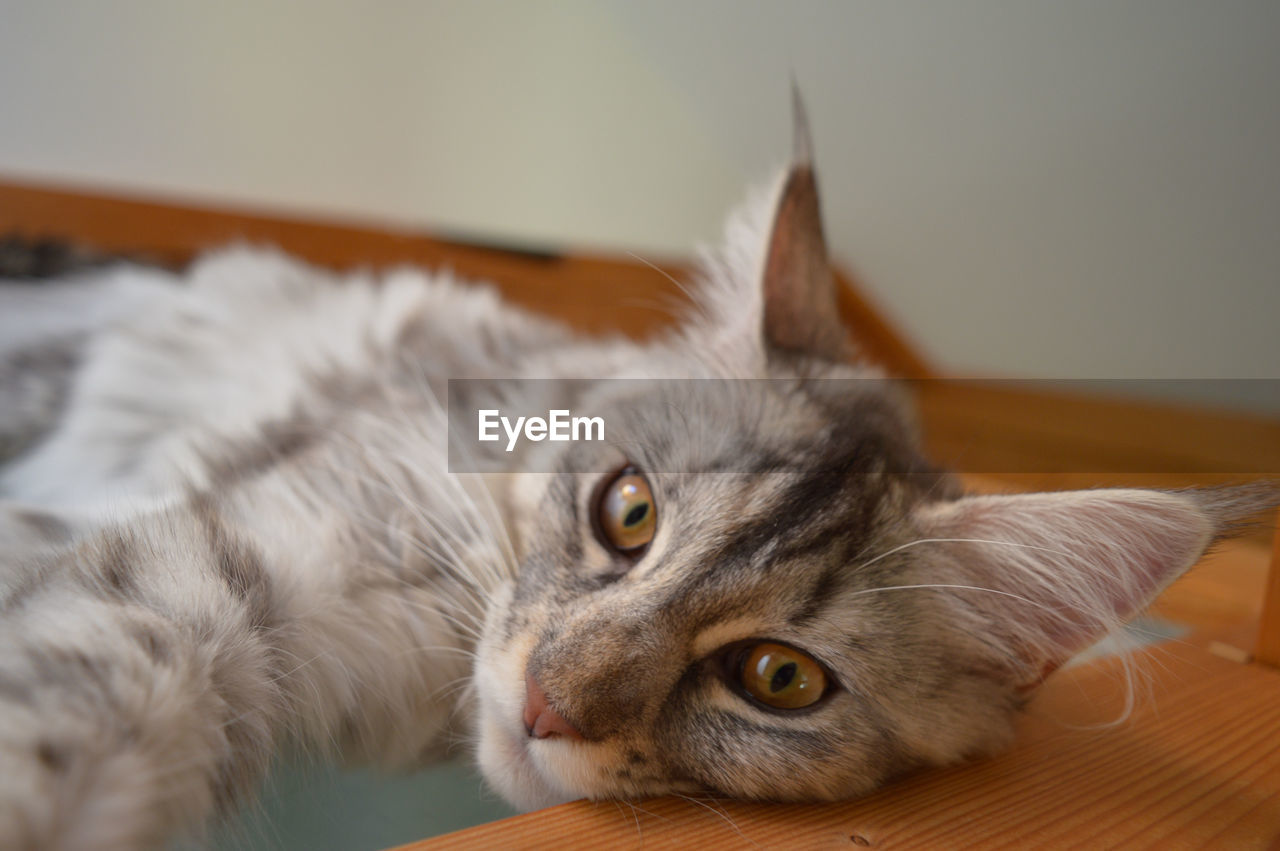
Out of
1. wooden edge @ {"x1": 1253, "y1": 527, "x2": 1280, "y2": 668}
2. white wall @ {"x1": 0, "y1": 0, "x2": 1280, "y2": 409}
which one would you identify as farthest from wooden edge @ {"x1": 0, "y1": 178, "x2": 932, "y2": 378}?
wooden edge @ {"x1": 1253, "y1": 527, "x2": 1280, "y2": 668}

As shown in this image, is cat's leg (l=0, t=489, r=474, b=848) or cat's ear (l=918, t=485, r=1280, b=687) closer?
cat's leg (l=0, t=489, r=474, b=848)

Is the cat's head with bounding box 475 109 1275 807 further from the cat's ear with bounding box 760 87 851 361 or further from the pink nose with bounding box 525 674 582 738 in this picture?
the cat's ear with bounding box 760 87 851 361

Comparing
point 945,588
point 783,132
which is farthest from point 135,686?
point 783,132

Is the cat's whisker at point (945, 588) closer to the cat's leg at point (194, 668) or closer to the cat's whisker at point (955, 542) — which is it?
the cat's whisker at point (955, 542)

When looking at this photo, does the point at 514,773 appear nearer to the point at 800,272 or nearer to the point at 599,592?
the point at 599,592

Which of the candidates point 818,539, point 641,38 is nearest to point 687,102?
point 641,38

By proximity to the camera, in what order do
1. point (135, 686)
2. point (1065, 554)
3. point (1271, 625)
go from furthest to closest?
point (1271, 625) → point (1065, 554) → point (135, 686)

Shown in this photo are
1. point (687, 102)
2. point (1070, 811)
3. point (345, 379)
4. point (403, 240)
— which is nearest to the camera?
point (1070, 811)

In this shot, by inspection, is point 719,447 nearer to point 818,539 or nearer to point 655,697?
point 818,539
